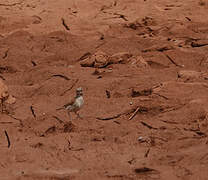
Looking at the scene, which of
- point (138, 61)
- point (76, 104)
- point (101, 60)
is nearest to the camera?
point (76, 104)

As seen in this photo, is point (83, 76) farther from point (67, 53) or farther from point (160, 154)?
point (160, 154)

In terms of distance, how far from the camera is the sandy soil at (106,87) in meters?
3.95

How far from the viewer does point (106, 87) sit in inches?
225

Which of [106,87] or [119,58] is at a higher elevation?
[106,87]

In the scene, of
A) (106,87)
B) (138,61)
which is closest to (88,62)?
(138,61)

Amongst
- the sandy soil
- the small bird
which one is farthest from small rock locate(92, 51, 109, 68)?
the small bird

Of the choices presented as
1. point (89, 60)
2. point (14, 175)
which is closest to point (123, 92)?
point (89, 60)

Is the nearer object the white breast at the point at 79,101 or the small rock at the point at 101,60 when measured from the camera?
the white breast at the point at 79,101

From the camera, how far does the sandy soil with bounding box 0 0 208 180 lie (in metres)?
3.95

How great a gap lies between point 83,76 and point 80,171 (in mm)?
2424

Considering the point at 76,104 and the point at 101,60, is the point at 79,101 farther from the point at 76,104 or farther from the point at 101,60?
the point at 101,60

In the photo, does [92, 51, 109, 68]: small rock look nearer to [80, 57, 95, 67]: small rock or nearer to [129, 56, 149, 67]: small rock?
[80, 57, 95, 67]: small rock

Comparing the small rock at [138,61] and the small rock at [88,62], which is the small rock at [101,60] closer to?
the small rock at [88,62]

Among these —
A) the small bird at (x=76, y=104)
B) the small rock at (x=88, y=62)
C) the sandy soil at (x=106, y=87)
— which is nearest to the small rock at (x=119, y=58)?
the sandy soil at (x=106, y=87)
